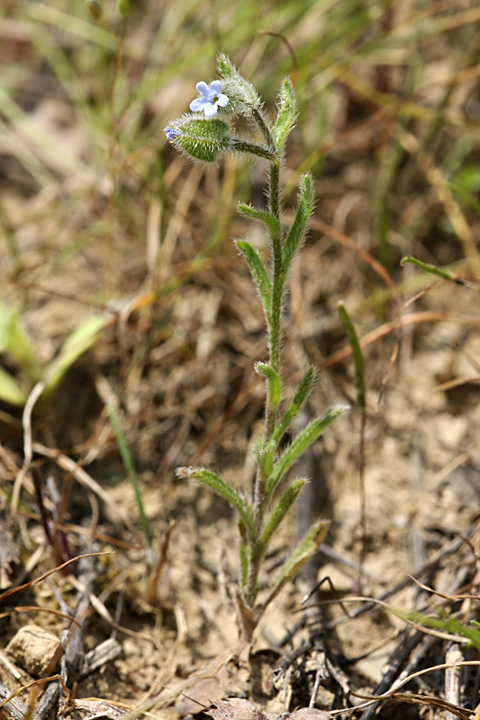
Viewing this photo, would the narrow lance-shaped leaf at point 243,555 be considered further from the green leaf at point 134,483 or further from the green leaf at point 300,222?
the green leaf at point 300,222

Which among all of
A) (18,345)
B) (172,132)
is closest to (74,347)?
(18,345)

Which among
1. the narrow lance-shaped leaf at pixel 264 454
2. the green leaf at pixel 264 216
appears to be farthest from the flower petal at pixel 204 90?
the narrow lance-shaped leaf at pixel 264 454

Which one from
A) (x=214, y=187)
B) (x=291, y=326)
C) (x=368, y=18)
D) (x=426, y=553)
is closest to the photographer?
(x=426, y=553)

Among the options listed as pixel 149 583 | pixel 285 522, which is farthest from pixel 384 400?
pixel 149 583

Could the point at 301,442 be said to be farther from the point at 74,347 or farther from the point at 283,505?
the point at 74,347

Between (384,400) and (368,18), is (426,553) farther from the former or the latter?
(368,18)

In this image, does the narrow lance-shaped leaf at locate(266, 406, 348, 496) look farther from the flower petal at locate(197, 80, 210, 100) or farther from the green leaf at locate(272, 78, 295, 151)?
the flower petal at locate(197, 80, 210, 100)

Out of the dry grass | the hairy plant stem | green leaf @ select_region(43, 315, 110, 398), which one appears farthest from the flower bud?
green leaf @ select_region(43, 315, 110, 398)
